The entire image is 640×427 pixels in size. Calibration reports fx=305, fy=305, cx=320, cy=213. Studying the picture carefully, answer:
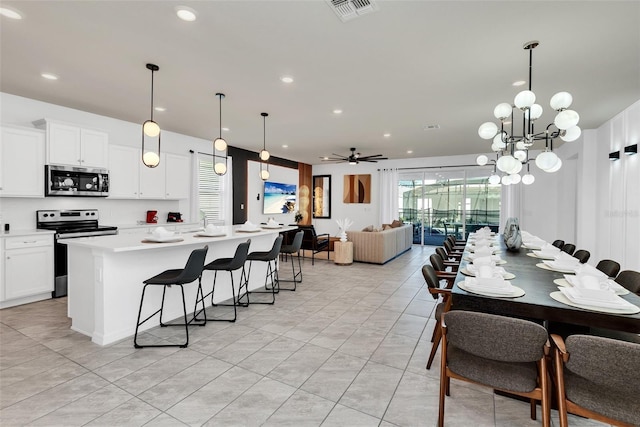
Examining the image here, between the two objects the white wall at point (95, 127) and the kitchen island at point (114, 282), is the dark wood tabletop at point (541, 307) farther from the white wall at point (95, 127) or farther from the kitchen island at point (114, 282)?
the white wall at point (95, 127)

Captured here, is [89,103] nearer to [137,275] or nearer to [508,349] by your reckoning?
[137,275]

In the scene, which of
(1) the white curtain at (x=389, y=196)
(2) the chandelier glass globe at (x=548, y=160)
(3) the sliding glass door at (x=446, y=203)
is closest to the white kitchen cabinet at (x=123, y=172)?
(2) the chandelier glass globe at (x=548, y=160)

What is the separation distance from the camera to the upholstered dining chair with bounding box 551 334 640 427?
52.4 inches

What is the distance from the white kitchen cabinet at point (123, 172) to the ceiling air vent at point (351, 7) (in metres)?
4.65

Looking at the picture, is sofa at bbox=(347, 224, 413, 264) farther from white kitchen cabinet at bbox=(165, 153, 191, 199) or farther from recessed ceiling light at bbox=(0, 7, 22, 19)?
recessed ceiling light at bbox=(0, 7, 22, 19)

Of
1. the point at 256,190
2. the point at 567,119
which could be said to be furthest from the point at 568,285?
the point at 256,190

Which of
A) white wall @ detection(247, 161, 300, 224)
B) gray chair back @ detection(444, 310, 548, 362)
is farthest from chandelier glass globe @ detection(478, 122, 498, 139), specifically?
white wall @ detection(247, 161, 300, 224)

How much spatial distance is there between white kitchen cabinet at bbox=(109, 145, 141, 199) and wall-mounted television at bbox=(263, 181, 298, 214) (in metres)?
3.84

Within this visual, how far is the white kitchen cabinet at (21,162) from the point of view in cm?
400

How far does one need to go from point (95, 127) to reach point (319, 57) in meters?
4.20

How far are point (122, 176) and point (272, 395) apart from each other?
4845 millimetres

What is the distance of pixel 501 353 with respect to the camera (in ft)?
5.29

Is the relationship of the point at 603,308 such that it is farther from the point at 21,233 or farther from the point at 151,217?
the point at 151,217

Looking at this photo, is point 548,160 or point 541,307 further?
point 548,160
